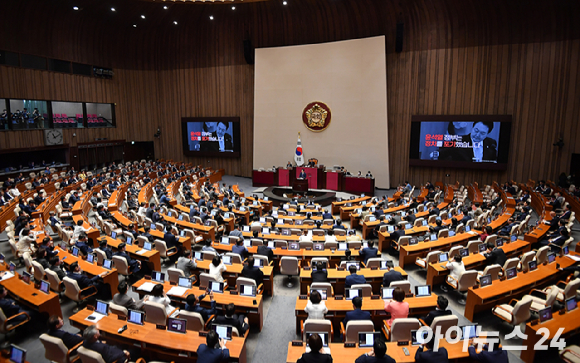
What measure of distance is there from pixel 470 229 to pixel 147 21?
25051 mm

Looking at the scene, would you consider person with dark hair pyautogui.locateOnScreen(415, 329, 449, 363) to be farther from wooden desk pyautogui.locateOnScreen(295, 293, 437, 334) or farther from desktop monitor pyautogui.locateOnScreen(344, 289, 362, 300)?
desktop monitor pyautogui.locateOnScreen(344, 289, 362, 300)

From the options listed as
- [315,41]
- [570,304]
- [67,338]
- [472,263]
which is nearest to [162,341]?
[67,338]

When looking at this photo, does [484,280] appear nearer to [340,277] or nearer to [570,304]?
[570,304]

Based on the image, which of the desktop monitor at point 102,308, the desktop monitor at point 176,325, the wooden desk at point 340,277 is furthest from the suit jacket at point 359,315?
the desktop monitor at point 102,308

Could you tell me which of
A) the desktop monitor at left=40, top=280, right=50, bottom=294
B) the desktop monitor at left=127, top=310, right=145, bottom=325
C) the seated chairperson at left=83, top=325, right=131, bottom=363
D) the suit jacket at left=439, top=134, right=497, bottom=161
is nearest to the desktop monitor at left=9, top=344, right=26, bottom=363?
the seated chairperson at left=83, top=325, right=131, bottom=363

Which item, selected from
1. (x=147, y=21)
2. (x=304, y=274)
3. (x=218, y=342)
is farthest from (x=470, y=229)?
(x=147, y=21)

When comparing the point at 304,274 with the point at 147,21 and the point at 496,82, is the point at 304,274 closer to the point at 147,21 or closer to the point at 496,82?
the point at 496,82

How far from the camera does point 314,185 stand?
67.4ft

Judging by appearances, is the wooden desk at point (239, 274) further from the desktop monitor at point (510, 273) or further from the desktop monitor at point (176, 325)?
the desktop monitor at point (510, 273)

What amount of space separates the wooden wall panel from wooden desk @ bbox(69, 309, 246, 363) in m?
18.4

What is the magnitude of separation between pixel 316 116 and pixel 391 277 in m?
16.7

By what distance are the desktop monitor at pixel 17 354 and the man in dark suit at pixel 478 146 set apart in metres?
20.2

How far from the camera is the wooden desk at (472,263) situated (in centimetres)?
764

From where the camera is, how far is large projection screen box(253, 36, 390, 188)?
20.6 metres
